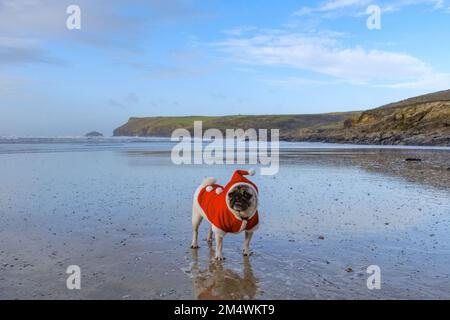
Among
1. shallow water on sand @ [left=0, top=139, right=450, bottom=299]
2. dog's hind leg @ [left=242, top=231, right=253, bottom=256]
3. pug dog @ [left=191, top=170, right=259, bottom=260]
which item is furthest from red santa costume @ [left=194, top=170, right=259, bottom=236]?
shallow water on sand @ [left=0, top=139, right=450, bottom=299]

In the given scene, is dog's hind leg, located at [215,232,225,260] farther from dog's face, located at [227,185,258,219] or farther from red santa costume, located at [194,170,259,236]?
dog's face, located at [227,185,258,219]

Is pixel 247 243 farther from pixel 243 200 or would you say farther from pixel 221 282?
pixel 221 282

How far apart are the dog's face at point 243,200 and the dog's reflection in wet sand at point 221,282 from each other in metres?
1.00

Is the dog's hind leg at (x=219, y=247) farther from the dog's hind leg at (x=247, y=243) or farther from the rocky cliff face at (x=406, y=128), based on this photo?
the rocky cliff face at (x=406, y=128)

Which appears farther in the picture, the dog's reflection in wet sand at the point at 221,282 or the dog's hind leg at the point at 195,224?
the dog's hind leg at the point at 195,224

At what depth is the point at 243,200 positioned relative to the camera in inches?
271

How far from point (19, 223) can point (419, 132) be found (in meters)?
67.4

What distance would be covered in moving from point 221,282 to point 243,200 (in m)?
1.41

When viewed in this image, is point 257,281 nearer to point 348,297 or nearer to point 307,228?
point 348,297

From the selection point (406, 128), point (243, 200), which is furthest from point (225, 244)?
point (406, 128)

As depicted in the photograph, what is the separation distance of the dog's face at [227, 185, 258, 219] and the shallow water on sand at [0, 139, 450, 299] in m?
1.01

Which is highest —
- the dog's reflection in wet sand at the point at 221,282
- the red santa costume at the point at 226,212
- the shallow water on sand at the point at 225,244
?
the red santa costume at the point at 226,212

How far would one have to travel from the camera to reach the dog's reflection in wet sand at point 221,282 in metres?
5.85

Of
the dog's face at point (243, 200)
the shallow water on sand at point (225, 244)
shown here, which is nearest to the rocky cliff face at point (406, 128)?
the shallow water on sand at point (225, 244)
